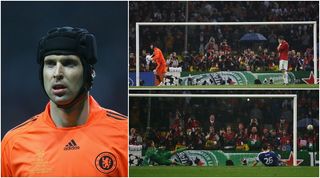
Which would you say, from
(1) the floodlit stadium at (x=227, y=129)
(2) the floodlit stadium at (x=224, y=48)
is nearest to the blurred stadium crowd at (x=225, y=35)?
(2) the floodlit stadium at (x=224, y=48)

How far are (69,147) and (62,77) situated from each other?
45 cm

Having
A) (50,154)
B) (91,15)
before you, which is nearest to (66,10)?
(91,15)

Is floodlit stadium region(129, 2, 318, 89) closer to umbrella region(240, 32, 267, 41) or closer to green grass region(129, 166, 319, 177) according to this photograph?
umbrella region(240, 32, 267, 41)

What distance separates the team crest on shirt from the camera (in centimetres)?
414

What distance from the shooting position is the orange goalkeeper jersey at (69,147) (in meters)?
4.14

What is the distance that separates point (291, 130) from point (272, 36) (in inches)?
26.1

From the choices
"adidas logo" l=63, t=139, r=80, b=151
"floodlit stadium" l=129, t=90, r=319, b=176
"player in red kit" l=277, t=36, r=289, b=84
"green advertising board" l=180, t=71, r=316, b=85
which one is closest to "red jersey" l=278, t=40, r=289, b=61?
"player in red kit" l=277, t=36, r=289, b=84

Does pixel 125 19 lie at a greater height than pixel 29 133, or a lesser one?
greater

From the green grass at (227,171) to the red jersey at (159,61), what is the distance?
66 centimetres

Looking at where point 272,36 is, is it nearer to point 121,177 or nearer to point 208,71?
point 208,71

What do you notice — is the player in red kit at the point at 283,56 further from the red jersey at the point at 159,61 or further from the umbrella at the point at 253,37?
the red jersey at the point at 159,61

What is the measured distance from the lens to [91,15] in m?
4.19

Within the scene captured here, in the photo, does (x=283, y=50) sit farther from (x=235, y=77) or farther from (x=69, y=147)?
(x=69, y=147)

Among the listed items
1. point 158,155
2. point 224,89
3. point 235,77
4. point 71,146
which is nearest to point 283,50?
point 235,77
